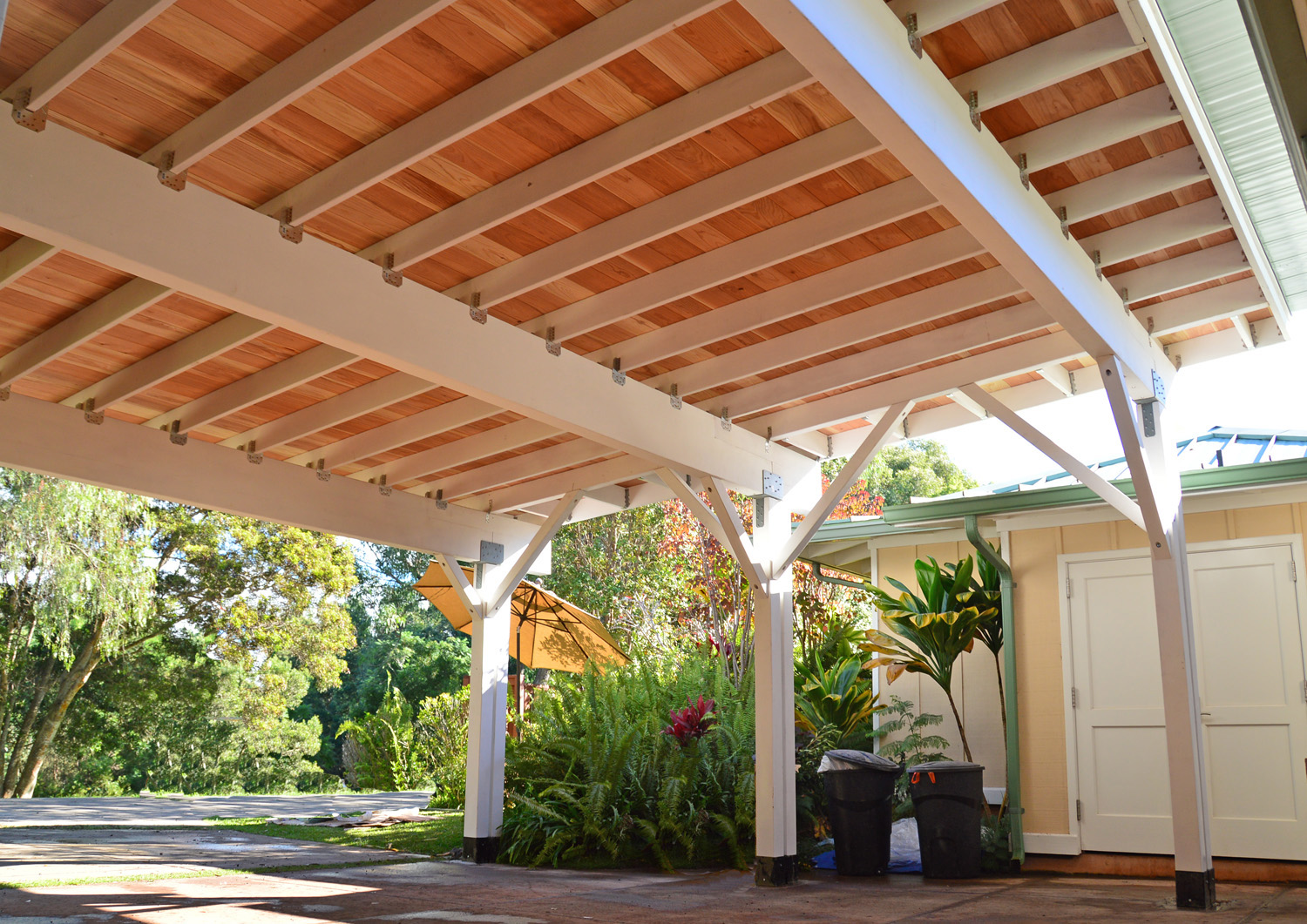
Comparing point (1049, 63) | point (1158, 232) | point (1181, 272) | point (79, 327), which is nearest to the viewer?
point (1049, 63)

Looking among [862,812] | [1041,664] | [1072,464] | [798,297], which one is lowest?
[862,812]

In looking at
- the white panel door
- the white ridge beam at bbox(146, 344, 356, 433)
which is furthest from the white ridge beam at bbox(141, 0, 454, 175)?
the white panel door

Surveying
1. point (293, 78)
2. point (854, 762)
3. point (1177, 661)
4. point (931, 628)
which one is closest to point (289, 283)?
point (293, 78)

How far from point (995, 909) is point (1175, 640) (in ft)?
5.37

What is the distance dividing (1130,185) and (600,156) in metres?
2.34

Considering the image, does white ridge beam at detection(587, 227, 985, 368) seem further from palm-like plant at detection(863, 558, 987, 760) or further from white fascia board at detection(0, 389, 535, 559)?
→ palm-like plant at detection(863, 558, 987, 760)

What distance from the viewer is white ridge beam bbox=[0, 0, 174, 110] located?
2898 mm

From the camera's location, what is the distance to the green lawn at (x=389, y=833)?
308 inches

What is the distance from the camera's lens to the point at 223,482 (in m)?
6.62

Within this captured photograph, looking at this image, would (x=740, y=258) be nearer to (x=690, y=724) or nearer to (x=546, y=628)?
(x=690, y=724)

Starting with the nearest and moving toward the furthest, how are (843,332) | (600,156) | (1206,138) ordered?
(600,156)
(1206,138)
(843,332)

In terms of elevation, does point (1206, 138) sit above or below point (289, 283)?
above

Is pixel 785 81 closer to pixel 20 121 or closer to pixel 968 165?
pixel 968 165

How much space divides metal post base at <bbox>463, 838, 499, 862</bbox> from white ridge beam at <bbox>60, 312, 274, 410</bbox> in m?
3.92
